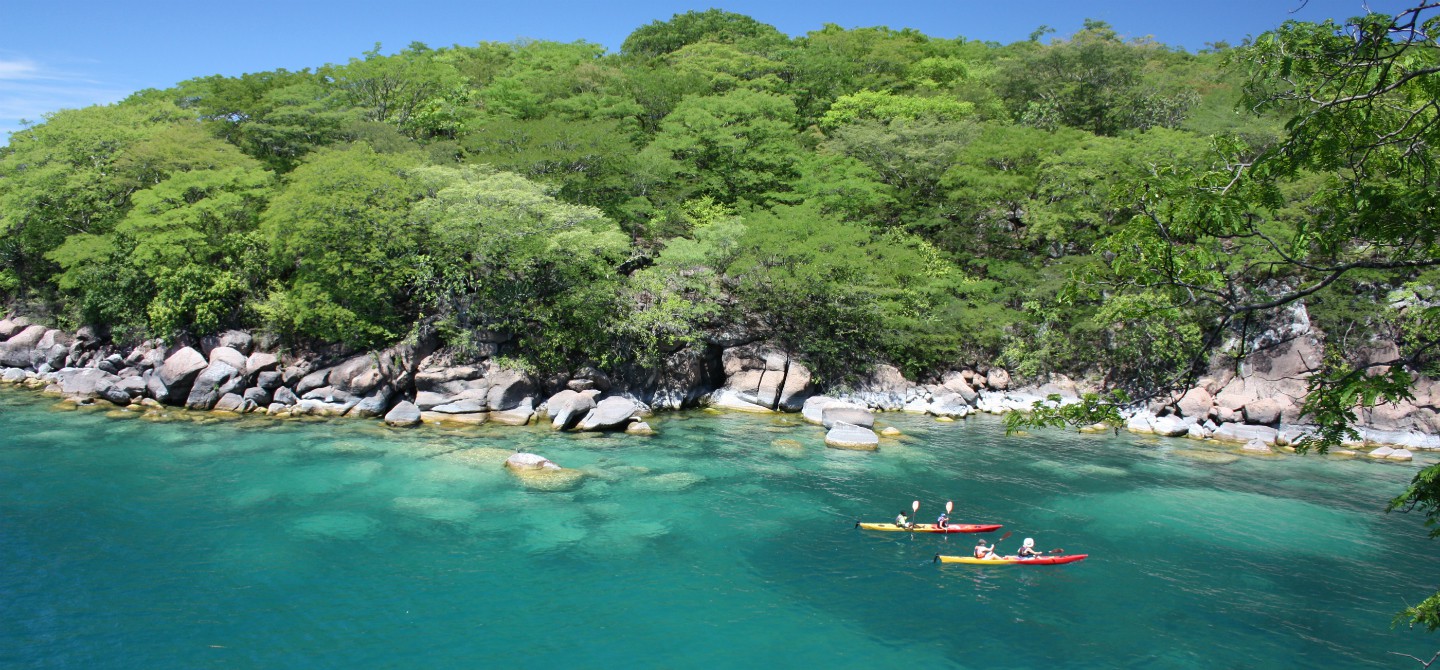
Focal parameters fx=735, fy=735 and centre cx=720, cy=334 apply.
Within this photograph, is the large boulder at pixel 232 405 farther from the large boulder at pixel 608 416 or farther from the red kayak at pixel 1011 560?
the red kayak at pixel 1011 560

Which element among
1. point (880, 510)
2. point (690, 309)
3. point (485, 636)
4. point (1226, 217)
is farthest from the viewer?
point (690, 309)

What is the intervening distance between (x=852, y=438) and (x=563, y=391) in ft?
34.3

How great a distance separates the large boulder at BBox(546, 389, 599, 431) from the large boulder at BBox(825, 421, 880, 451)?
325 inches

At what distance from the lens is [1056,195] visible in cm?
3497

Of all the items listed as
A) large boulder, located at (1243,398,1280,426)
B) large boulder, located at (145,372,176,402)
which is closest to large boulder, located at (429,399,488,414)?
large boulder, located at (145,372,176,402)

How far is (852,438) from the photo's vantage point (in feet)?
79.5

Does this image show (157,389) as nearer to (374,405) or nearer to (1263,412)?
(374,405)

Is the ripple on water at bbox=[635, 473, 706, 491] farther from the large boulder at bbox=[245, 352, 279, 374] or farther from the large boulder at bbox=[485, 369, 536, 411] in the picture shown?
the large boulder at bbox=[245, 352, 279, 374]

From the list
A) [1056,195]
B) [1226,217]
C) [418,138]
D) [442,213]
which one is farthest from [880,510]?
[418,138]

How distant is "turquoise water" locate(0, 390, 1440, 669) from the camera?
38.0 feet

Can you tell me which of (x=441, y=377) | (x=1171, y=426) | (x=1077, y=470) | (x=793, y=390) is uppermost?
(x=1171, y=426)

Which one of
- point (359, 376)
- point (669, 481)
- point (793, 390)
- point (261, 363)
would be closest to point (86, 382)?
point (261, 363)

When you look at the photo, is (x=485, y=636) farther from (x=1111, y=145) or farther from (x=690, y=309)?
(x=1111, y=145)

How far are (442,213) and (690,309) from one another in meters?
9.87
